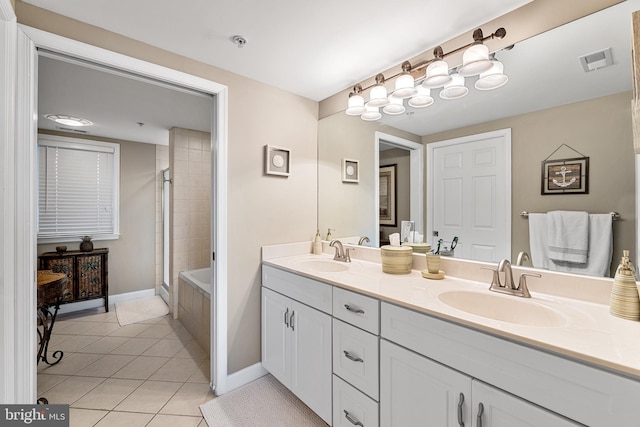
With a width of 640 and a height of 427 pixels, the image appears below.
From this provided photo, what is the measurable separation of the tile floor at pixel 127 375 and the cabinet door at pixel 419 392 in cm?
119

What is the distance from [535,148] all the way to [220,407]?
2.35 meters

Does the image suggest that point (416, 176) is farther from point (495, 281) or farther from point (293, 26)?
point (293, 26)

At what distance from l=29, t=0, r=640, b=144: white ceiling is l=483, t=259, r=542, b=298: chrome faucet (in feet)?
2.58

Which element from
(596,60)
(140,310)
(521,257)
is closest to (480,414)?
(521,257)

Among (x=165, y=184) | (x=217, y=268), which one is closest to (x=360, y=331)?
(x=217, y=268)

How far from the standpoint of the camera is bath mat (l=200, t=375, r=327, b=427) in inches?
63.9

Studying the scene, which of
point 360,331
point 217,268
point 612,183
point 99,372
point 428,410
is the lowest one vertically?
point 99,372

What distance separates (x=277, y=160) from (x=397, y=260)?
1.20 metres

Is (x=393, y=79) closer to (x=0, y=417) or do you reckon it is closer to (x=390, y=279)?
(x=390, y=279)

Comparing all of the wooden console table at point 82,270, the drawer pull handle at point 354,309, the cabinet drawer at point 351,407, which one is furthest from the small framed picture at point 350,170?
the wooden console table at point 82,270

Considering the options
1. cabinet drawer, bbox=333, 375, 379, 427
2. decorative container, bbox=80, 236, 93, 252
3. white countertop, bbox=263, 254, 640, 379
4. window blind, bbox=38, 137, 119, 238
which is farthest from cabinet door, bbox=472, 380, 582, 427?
window blind, bbox=38, 137, 119, 238

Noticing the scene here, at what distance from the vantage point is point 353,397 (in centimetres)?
136

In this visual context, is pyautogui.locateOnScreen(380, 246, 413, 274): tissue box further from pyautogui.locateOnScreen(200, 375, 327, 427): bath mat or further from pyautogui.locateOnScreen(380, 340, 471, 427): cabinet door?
pyautogui.locateOnScreen(200, 375, 327, 427): bath mat

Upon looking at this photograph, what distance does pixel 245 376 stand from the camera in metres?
2.00
